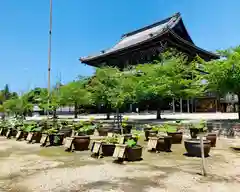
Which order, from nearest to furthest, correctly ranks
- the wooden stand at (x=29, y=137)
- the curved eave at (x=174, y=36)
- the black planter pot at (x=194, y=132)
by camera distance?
1. the black planter pot at (x=194, y=132)
2. the wooden stand at (x=29, y=137)
3. the curved eave at (x=174, y=36)

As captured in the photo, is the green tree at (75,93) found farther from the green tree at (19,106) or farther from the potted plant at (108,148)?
the potted plant at (108,148)

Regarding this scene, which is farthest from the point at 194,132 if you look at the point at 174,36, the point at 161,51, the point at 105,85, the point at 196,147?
the point at 174,36

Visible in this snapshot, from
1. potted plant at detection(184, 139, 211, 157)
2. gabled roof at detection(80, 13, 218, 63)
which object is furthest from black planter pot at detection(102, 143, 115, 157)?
gabled roof at detection(80, 13, 218, 63)

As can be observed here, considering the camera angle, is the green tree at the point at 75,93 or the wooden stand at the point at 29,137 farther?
the green tree at the point at 75,93

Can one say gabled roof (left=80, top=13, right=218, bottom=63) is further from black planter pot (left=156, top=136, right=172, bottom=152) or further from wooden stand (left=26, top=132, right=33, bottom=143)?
black planter pot (left=156, top=136, right=172, bottom=152)

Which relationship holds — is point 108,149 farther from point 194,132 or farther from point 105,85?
point 105,85

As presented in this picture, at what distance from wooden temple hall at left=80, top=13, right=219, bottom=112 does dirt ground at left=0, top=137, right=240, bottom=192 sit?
67.2 ft

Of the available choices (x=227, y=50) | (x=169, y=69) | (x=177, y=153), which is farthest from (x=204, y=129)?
(x=169, y=69)

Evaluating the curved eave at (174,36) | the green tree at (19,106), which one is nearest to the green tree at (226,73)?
the curved eave at (174,36)

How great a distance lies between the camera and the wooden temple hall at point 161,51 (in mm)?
27422

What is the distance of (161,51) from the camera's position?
26.9 m

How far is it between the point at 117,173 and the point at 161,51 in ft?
73.2

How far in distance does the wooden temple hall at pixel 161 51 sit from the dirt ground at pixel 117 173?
67.2 ft

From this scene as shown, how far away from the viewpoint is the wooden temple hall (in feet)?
90.0
